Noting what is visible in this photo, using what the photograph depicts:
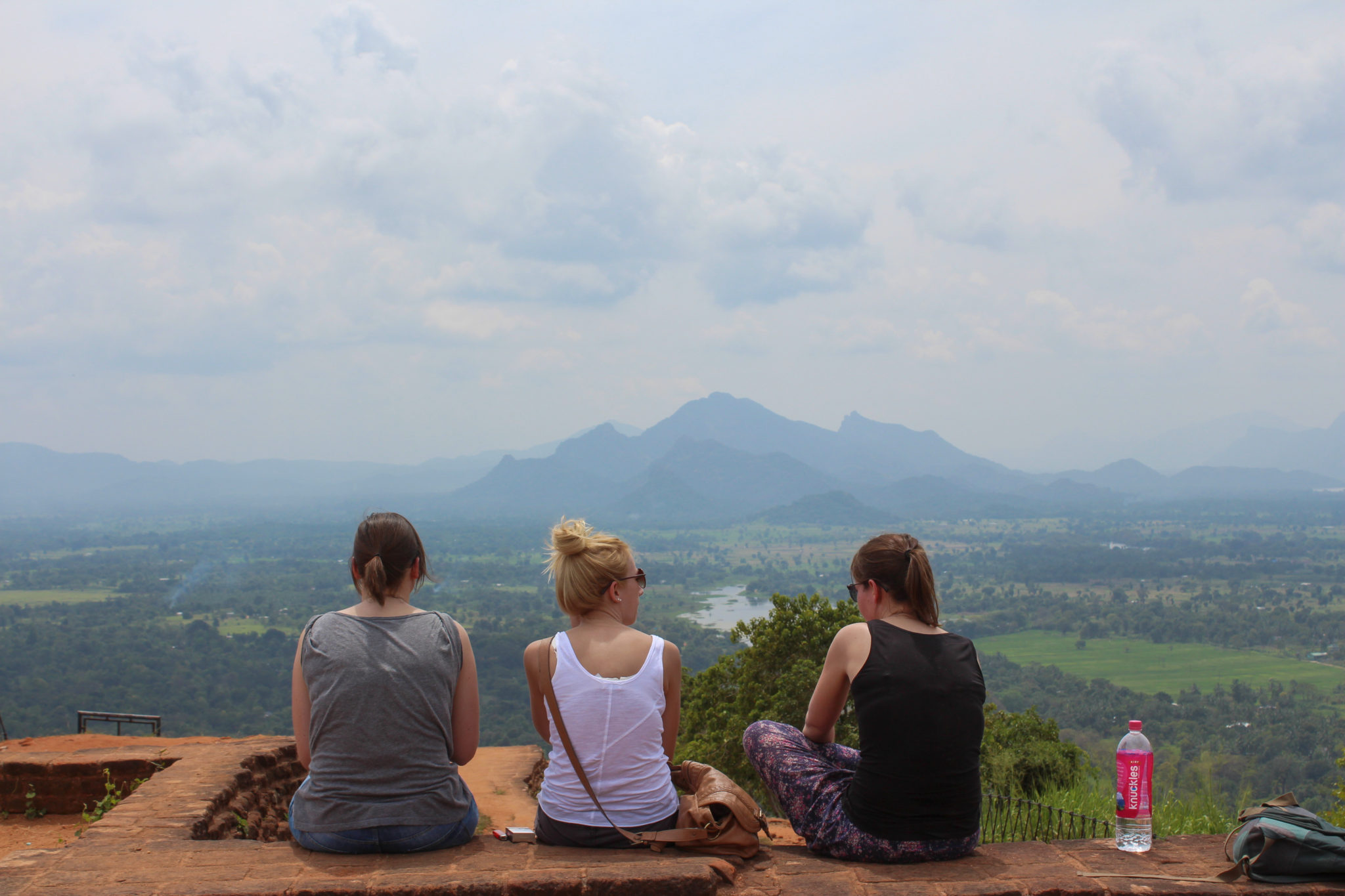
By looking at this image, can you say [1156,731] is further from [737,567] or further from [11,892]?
[737,567]

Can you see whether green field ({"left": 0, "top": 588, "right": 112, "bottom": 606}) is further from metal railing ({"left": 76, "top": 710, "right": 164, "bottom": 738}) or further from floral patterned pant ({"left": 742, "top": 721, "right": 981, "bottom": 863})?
floral patterned pant ({"left": 742, "top": 721, "right": 981, "bottom": 863})

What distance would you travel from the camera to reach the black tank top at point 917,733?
124 inches

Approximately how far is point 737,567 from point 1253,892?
130 m

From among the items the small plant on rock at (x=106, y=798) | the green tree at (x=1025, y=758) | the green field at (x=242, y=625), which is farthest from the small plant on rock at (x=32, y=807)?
the green field at (x=242, y=625)

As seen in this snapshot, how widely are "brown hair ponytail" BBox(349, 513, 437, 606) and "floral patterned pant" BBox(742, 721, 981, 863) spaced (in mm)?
1644

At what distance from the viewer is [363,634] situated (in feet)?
10.9

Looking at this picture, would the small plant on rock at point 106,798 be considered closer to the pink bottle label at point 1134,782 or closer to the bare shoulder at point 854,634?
the bare shoulder at point 854,634

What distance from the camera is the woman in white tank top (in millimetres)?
3266

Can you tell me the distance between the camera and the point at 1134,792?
139 inches

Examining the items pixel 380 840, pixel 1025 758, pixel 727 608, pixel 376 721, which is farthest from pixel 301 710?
pixel 727 608

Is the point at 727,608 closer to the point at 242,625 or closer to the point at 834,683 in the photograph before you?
the point at 242,625

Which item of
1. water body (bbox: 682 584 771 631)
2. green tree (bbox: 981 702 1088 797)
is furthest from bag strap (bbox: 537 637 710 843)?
water body (bbox: 682 584 771 631)

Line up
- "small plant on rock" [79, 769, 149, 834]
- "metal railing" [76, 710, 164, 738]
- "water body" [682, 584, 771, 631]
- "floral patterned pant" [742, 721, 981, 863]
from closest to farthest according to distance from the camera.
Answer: "floral patterned pant" [742, 721, 981, 863] < "small plant on rock" [79, 769, 149, 834] < "metal railing" [76, 710, 164, 738] < "water body" [682, 584, 771, 631]

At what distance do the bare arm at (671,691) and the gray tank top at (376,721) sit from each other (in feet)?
2.79
